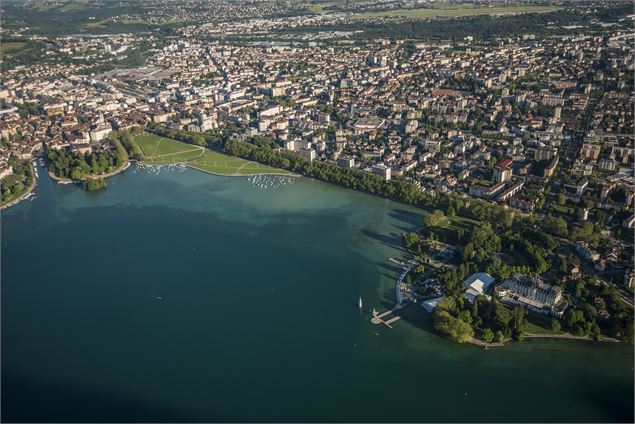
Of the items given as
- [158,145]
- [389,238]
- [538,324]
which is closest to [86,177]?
[158,145]

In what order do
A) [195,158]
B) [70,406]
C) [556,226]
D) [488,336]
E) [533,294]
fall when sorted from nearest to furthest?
[70,406], [488,336], [533,294], [556,226], [195,158]

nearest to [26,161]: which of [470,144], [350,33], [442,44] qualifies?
[470,144]

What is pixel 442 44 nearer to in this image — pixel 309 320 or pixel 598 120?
pixel 598 120

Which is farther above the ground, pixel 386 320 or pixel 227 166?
pixel 386 320

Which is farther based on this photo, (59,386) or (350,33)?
(350,33)

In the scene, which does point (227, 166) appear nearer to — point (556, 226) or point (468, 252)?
point (468, 252)

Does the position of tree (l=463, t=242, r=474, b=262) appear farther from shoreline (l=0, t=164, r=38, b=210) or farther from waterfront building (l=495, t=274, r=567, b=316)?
shoreline (l=0, t=164, r=38, b=210)

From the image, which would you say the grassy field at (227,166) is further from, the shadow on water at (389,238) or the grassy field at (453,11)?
the grassy field at (453,11)
